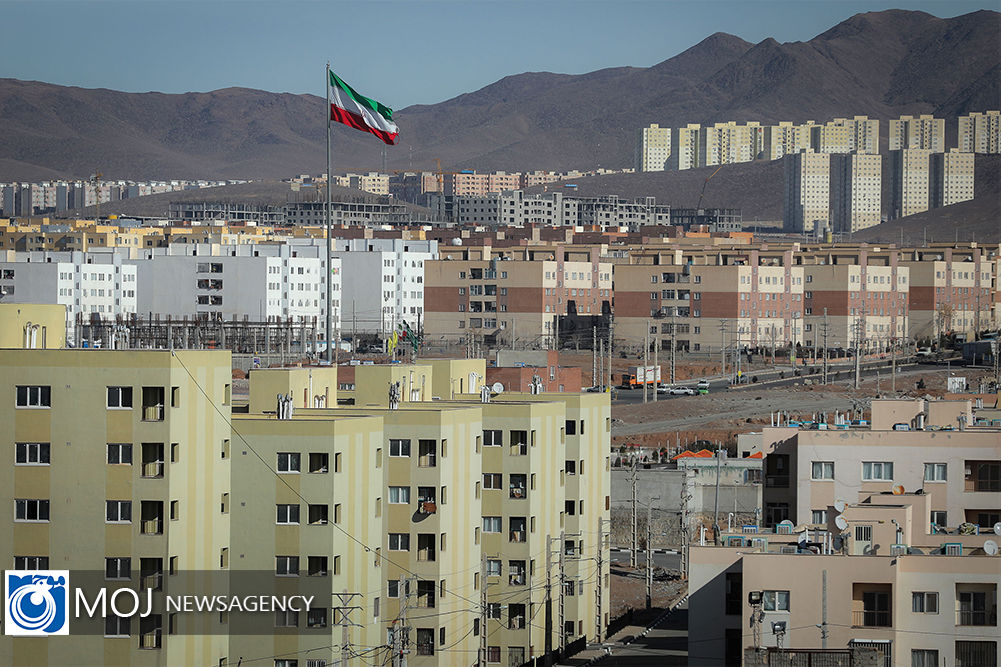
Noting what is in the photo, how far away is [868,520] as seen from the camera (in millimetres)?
27297

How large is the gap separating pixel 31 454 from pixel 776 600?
34.6 ft

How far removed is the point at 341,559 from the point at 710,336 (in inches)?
2876

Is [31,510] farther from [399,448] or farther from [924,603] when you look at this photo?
[924,603]

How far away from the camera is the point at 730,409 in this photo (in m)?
72.6

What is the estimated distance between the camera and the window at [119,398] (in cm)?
2453

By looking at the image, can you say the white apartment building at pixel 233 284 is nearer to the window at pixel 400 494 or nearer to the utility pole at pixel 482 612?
the utility pole at pixel 482 612

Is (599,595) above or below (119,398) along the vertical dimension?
below

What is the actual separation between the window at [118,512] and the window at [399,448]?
7.58m

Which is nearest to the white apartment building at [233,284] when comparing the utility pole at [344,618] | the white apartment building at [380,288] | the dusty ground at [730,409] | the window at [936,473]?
the white apartment building at [380,288]

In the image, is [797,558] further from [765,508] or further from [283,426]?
[765,508]

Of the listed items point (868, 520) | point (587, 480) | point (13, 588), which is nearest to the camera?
point (13, 588)

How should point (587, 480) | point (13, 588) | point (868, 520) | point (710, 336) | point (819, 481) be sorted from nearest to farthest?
point (13, 588)
point (868, 520)
point (819, 481)
point (587, 480)
point (710, 336)

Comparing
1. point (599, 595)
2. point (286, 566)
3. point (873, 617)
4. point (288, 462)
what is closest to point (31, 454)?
point (288, 462)

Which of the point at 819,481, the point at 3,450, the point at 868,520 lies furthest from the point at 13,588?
the point at 819,481
